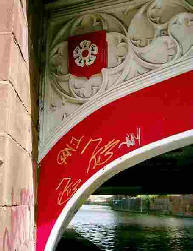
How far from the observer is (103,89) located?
2.54 meters

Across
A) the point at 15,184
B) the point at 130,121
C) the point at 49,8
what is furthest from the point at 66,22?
the point at 15,184

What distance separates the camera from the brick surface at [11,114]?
1355mm

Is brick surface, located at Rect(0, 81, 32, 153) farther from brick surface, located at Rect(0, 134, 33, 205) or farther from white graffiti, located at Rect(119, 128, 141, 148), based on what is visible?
white graffiti, located at Rect(119, 128, 141, 148)

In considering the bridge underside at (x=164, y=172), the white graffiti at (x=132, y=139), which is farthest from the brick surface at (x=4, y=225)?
the bridge underside at (x=164, y=172)

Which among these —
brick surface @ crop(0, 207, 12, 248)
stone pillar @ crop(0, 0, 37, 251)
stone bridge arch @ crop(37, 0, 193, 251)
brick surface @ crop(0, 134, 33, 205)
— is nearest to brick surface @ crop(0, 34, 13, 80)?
stone pillar @ crop(0, 0, 37, 251)

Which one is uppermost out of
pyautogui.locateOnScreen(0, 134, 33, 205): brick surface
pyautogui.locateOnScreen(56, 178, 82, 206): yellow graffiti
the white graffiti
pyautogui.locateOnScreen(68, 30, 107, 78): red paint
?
pyautogui.locateOnScreen(68, 30, 107, 78): red paint

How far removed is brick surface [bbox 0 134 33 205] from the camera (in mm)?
1322

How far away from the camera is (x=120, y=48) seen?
2.58 m

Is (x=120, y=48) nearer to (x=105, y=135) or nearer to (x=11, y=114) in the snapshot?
(x=105, y=135)

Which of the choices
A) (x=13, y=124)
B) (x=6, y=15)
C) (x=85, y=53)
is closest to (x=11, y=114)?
(x=13, y=124)

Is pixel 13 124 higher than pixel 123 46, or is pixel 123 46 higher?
pixel 123 46

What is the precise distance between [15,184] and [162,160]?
4.11m

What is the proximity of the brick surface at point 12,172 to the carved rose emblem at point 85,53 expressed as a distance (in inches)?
43.5

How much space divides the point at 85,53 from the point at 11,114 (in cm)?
137
